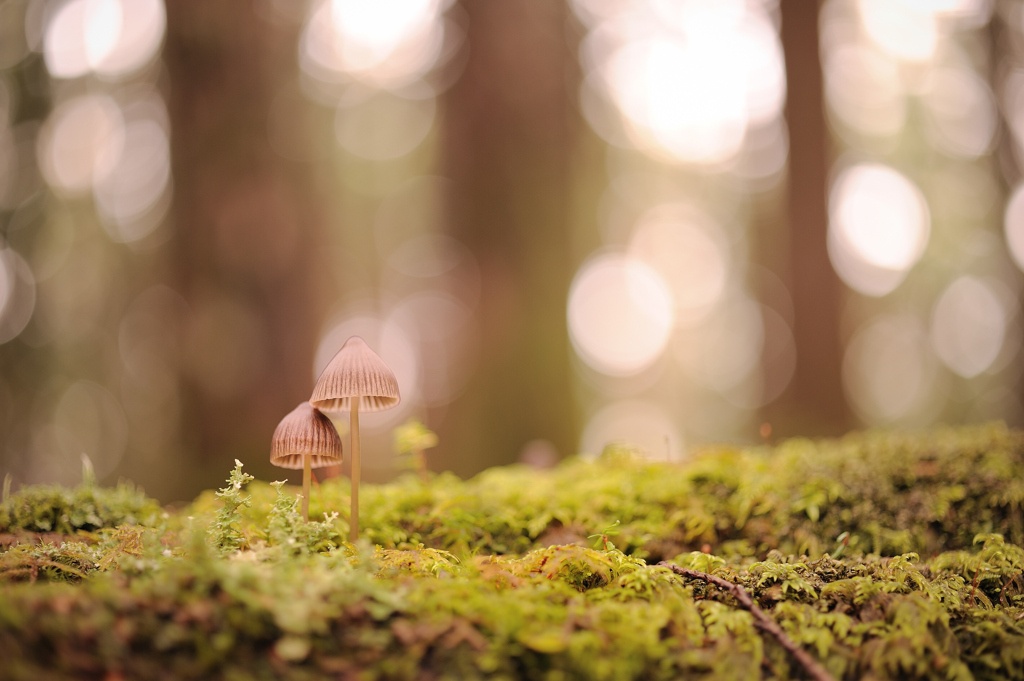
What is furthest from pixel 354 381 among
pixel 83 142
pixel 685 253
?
pixel 685 253

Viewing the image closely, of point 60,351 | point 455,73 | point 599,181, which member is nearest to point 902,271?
point 599,181

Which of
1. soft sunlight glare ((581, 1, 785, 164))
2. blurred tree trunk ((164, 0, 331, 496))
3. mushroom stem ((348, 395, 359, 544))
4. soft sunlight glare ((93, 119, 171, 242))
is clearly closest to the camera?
mushroom stem ((348, 395, 359, 544))

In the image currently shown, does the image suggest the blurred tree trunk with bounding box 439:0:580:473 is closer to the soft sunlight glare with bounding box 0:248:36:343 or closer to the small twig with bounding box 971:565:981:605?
the small twig with bounding box 971:565:981:605

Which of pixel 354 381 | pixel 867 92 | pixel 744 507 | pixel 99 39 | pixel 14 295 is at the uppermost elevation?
pixel 99 39

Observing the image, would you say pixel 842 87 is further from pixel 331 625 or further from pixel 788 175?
pixel 331 625

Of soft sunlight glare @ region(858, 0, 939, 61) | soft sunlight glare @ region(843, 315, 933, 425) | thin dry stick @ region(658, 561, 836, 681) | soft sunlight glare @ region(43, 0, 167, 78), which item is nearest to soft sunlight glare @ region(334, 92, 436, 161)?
soft sunlight glare @ region(43, 0, 167, 78)

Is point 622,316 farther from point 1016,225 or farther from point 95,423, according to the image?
point 95,423
